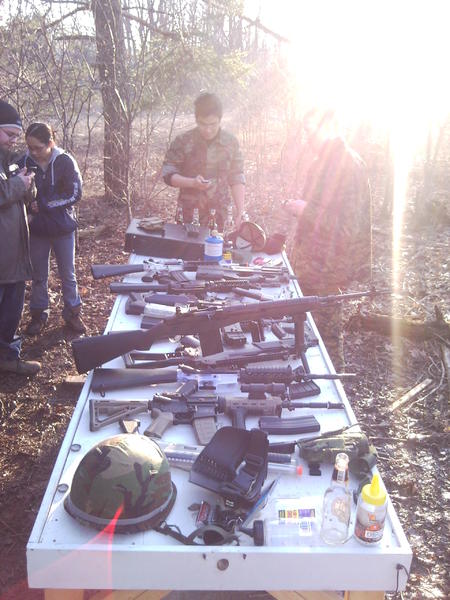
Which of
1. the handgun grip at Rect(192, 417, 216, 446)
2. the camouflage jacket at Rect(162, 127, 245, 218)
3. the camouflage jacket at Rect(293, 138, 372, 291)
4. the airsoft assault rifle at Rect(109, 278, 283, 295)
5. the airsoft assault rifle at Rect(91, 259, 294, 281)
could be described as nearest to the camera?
the handgun grip at Rect(192, 417, 216, 446)

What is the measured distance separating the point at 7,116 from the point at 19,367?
198 cm

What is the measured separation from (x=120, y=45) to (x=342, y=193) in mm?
5792

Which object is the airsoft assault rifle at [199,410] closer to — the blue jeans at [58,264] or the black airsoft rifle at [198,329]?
the black airsoft rifle at [198,329]

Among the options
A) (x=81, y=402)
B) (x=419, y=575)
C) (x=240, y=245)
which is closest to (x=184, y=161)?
(x=240, y=245)

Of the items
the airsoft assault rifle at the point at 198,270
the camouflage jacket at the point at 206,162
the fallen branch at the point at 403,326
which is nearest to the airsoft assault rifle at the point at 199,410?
the airsoft assault rifle at the point at 198,270

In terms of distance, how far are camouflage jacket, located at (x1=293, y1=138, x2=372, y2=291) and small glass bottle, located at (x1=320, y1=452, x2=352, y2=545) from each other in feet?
8.21

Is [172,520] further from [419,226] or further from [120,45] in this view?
[419,226]

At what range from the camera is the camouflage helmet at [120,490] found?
1783 mm

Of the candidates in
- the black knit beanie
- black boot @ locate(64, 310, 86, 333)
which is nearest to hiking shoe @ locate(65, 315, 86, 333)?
black boot @ locate(64, 310, 86, 333)

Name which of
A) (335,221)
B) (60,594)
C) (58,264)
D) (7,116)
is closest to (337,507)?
Result: (60,594)

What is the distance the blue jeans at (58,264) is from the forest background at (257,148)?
1.09 ft

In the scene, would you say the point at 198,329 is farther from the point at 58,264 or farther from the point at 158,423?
the point at 58,264

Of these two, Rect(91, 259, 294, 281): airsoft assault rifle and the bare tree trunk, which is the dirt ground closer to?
Rect(91, 259, 294, 281): airsoft assault rifle

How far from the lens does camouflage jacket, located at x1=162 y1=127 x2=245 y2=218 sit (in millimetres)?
5105
